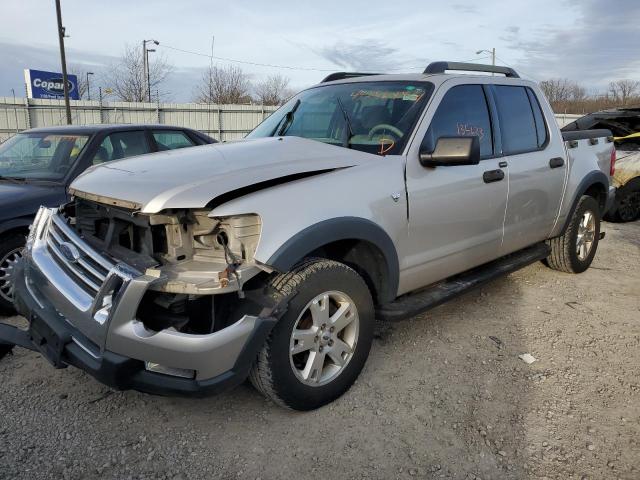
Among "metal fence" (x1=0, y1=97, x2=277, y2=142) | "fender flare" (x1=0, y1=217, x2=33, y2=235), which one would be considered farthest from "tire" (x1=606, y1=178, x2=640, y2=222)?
"metal fence" (x1=0, y1=97, x2=277, y2=142)

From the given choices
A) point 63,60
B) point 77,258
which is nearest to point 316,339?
point 77,258

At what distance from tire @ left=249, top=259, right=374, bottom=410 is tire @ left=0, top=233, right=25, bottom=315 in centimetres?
271

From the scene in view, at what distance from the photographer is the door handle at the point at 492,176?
3790 mm

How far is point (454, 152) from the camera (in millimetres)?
3166

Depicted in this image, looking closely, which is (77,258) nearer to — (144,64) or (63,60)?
(63,60)

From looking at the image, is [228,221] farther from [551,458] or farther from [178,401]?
[551,458]

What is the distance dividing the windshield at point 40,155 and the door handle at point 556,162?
14.4 ft

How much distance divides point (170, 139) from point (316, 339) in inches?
159

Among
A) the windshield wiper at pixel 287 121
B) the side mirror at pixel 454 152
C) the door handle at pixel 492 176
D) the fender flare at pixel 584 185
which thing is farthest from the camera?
the fender flare at pixel 584 185

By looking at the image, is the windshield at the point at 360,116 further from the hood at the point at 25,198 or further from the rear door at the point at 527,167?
the hood at the point at 25,198

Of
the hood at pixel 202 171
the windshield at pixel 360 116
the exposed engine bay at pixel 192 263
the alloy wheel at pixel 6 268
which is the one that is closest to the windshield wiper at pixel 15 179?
the alloy wheel at pixel 6 268

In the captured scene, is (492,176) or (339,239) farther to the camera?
(492,176)

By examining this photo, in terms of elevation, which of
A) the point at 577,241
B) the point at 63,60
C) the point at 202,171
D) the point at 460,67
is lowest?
the point at 577,241

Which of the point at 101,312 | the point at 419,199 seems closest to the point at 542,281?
the point at 419,199
